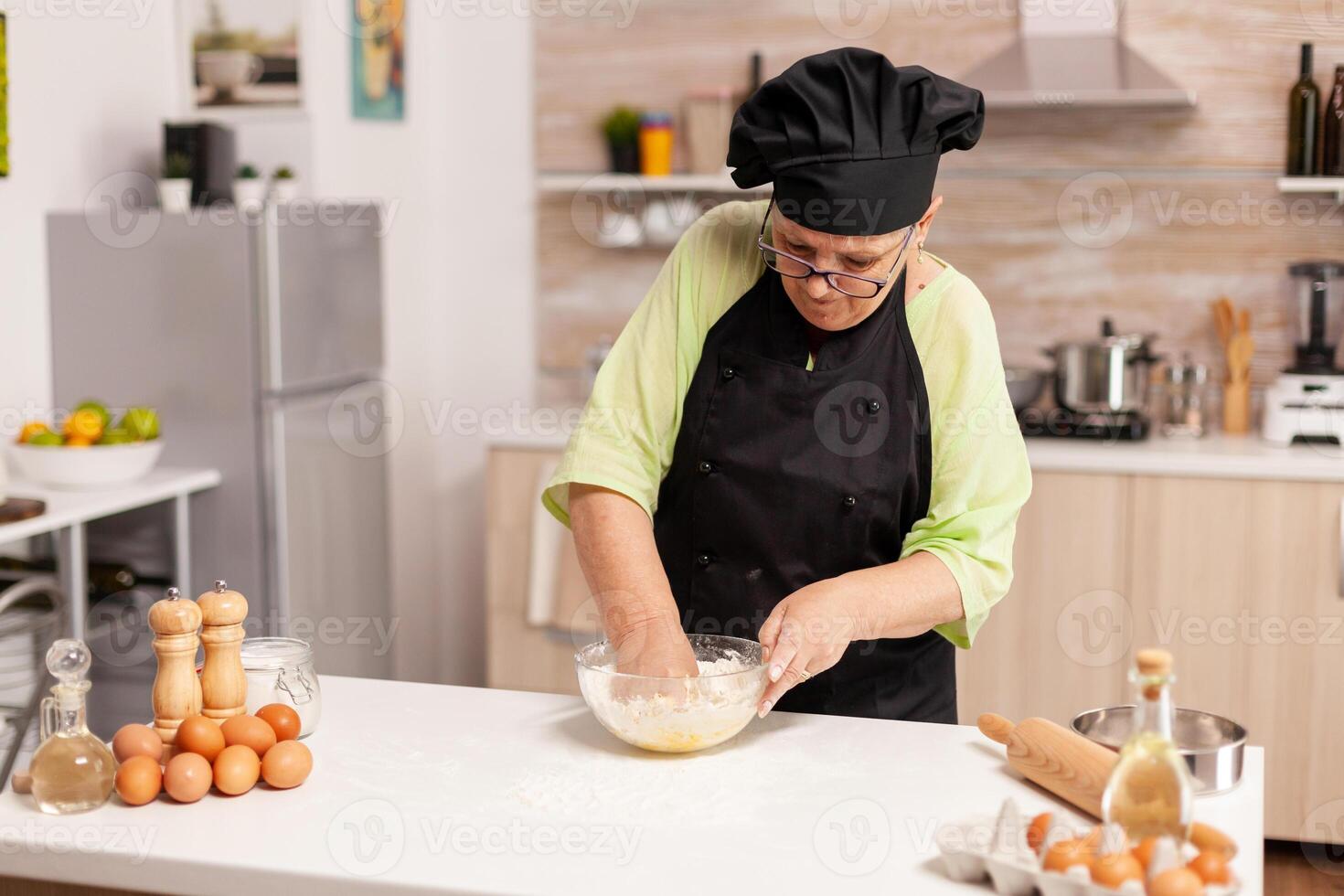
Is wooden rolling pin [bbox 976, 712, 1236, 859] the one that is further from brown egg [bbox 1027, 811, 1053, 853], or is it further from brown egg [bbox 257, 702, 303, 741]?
brown egg [bbox 257, 702, 303, 741]

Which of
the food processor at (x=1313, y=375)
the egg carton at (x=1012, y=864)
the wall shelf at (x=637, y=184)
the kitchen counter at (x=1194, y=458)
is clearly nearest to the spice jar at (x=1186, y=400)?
the kitchen counter at (x=1194, y=458)

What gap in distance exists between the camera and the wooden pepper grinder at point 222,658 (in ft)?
4.39

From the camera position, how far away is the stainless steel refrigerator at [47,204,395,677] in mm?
2889

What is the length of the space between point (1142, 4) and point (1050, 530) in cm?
134

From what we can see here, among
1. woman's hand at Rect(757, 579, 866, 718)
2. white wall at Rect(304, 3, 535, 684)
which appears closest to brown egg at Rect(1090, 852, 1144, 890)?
woman's hand at Rect(757, 579, 866, 718)

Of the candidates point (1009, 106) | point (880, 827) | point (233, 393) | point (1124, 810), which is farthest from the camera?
point (1009, 106)

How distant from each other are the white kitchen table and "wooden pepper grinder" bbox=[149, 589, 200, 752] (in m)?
1.17

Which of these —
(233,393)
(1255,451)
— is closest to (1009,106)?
(1255,451)

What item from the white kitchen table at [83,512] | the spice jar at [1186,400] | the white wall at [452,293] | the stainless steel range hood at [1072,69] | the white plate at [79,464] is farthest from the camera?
the white wall at [452,293]

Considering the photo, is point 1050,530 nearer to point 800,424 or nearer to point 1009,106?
point 1009,106

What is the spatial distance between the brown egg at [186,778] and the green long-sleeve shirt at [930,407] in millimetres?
523

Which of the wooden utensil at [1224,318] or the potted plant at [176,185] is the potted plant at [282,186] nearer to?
the potted plant at [176,185]

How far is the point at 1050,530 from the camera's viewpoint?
3.01 m

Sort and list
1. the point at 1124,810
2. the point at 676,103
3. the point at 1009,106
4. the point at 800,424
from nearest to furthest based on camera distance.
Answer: the point at 1124,810
the point at 800,424
the point at 1009,106
the point at 676,103
